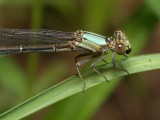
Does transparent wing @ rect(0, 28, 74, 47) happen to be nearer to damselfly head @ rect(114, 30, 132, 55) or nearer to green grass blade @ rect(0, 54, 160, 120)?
damselfly head @ rect(114, 30, 132, 55)

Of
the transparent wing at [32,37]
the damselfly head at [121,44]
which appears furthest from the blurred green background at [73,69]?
the damselfly head at [121,44]

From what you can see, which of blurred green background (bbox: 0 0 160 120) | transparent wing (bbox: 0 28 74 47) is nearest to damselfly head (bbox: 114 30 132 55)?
blurred green background (bbox: 0 0 160 120)

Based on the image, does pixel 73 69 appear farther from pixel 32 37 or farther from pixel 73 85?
pixel 73 85

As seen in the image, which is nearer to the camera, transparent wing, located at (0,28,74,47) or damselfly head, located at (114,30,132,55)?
damselfly head, located at (114,30,132,55)

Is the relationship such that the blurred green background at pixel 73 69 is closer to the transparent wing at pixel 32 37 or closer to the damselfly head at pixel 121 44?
the transparent wing at pixel 32 37

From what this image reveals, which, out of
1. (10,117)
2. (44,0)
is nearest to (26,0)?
(44,0)

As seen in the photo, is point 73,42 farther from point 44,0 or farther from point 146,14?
point 44,0
